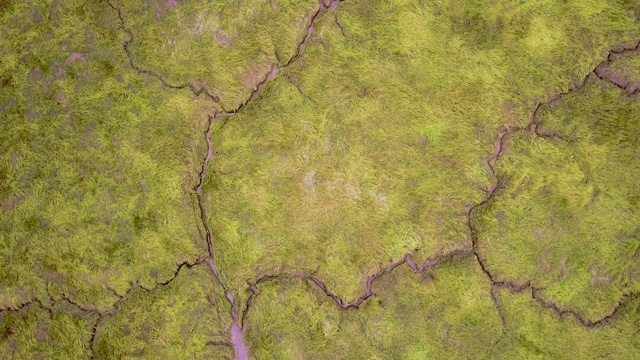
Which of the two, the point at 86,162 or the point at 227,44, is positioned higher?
the point at 227,44

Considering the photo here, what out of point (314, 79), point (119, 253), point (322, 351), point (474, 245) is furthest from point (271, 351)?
point (314, 79)

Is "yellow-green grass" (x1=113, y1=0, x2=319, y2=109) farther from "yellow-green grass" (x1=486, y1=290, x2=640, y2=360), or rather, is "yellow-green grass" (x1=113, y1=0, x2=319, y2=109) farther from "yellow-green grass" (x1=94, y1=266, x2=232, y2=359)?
"yellow-green grass" (x1=486, y1=290, x2=640, y2=360)

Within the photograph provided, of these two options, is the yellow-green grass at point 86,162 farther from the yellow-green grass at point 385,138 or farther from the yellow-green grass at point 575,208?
the yellow-green grass at point 575,208

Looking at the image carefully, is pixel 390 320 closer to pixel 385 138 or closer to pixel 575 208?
pixel 385 138

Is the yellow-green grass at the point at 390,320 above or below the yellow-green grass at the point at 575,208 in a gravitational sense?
below

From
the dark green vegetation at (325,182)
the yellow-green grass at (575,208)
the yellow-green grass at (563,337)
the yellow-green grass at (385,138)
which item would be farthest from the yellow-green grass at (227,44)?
the yellow-green grass at (563,337)

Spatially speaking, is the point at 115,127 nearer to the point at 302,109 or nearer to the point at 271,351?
the point at 302,109

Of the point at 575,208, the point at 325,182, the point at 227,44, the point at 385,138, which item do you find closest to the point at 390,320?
the point at 325,182

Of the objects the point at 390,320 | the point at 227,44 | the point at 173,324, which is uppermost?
the point at 227,44
